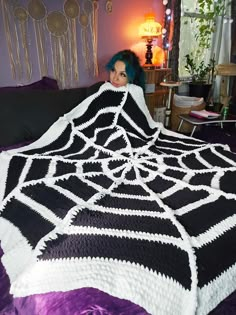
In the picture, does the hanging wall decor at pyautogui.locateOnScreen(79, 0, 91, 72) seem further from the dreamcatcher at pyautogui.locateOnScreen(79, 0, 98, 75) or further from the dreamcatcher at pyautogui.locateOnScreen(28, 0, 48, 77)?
the dreamcatcher at pyautogui.locateOnScreen(28, 0, 48, 77)

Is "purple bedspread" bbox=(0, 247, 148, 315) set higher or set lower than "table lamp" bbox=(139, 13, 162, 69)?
lower

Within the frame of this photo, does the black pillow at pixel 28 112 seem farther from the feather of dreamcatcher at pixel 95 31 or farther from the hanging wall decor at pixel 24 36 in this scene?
the feather of dreamcatcher at pixel 95 31

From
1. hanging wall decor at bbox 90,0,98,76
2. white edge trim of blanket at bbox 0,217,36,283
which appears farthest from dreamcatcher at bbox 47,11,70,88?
white edge trim of blanket at bbox 0,217,36,283

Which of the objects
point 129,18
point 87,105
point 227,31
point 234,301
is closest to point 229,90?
point 227,31

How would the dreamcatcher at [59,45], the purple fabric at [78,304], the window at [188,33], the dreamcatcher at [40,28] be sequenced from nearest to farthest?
the purple fabric at [78,304] < the dreamcatcher at [40,28] < the dreamcatcher at [59,45] < the window at [188,33]

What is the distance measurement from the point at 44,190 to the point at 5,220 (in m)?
0.19

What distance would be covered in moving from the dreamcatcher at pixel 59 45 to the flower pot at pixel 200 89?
1.98m

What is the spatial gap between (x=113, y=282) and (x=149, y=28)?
9.02 ft

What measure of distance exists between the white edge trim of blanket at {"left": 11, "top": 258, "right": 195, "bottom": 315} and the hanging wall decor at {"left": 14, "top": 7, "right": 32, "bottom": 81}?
77.5 inches

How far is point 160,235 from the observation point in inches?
33.8

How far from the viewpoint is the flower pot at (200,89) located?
3.79 meters

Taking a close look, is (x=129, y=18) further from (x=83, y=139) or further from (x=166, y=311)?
(x=166, y=311)

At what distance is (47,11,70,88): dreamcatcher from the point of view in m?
2.38

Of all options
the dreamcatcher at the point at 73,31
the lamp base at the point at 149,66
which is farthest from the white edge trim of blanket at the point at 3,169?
the lamp base at the point at 149,66
